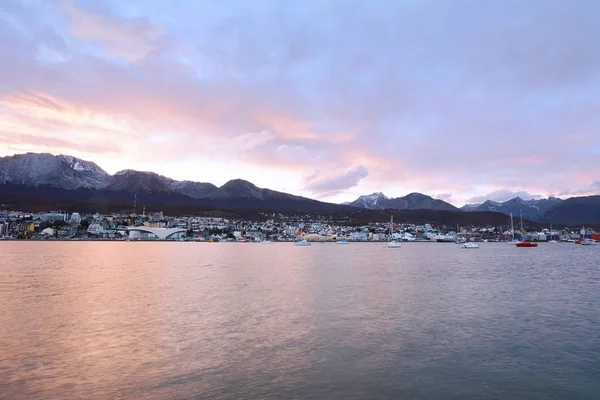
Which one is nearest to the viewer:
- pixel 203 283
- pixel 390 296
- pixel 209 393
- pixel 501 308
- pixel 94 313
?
pixel 209 393

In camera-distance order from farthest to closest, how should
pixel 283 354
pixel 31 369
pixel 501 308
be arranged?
pixel 501 308 → pixel 283 354 → pixel 31 369

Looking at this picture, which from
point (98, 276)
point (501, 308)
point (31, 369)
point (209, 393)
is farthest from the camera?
point (98, 276)

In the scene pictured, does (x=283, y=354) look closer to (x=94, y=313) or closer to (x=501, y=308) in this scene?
(x=94, y=313)

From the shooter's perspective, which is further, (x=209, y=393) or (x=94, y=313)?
(x=94, y=313)

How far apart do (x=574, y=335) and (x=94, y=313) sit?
85.1ft

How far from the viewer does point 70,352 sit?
16.3m

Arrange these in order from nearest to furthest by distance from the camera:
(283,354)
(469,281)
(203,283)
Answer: (283,354)
(203,283)
(469,281)

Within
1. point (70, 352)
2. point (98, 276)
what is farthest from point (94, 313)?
point (98, 276)

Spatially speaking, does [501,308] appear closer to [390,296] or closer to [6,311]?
[390,296]

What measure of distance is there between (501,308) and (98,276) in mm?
41540

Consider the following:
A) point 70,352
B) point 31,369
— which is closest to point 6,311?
point 70,352

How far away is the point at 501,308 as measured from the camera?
26.8 metres

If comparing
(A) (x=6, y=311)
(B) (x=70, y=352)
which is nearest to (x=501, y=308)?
(B) (x=70, y=352)

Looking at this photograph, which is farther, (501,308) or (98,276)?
(98,276)
